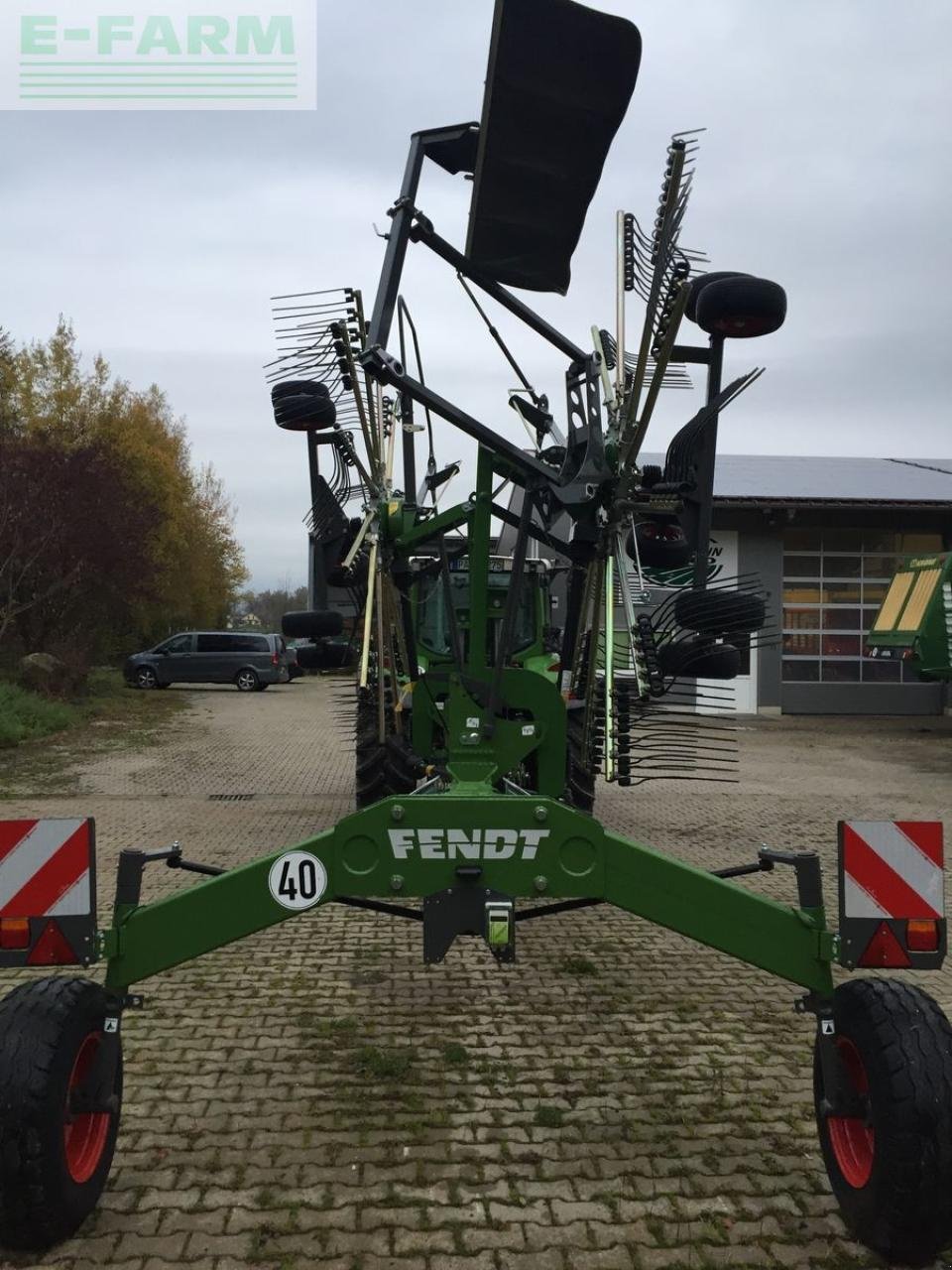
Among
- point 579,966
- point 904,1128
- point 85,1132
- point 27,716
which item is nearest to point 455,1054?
point 579,966

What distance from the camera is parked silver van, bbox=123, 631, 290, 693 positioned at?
85.6 feet

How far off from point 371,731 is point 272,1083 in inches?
122

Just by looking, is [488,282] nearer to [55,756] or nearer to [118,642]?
[55,756]

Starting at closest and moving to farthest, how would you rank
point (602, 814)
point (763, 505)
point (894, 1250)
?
point (894, 1250), point (602, 814), point (763, 505)

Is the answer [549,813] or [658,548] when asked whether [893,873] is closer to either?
[549,813]

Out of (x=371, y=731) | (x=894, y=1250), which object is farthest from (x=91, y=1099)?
(x=371, y=731)

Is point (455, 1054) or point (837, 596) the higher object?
point (837, 596)

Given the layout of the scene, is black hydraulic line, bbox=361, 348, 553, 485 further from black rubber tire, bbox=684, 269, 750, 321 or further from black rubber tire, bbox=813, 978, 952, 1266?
black rubber tire, bbox=813, 978, 952, 1266

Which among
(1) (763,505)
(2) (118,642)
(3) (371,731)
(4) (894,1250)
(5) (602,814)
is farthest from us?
(2) (118,642)

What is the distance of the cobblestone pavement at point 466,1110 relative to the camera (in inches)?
109

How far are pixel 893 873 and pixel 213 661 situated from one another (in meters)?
24.8

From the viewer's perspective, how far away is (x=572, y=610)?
5148 millimetres

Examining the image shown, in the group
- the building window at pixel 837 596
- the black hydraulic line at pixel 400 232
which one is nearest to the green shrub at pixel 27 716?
the black hydraulic line at pixel 400 232

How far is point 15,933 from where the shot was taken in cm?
288
